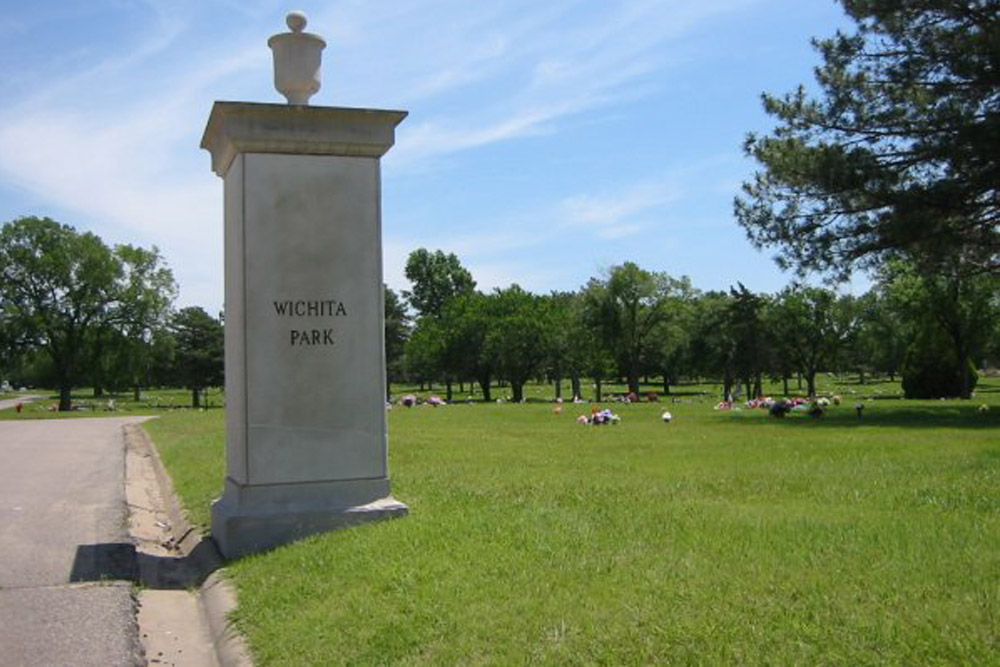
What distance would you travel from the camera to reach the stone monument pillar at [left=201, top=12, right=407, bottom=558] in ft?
25.9

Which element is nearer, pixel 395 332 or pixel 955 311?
pixel 955 311

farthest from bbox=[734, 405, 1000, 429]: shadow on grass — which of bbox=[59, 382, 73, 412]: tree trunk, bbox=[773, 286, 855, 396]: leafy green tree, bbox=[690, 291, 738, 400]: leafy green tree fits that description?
bbox=[59, 382, 73, 412]: tree trunk

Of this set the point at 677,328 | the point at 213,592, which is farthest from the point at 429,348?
the point at 213,592

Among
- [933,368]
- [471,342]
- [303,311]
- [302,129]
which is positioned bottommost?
[933,368]

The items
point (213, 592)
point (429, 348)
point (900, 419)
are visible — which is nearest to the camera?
point (213, 592)

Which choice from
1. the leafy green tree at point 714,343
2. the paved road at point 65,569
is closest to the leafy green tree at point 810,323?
the leafy green tree at point 714,343

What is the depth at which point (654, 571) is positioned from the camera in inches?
210

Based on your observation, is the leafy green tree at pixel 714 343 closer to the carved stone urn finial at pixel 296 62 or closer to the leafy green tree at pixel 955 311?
the leafy green tree at pixel 955 311

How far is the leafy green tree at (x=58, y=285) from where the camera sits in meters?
58.9

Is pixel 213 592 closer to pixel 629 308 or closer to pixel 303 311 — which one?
pixel 303 311

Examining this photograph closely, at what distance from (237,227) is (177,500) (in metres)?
5.00

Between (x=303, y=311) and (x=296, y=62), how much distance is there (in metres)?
2.18

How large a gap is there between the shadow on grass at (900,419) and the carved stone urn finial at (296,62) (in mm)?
13480

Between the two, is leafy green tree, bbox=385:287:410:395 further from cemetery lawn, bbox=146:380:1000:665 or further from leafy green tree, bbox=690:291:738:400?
cemetery lawn, bbox=146:380:1000:665
